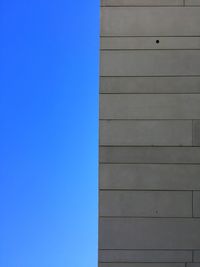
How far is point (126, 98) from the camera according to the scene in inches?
546

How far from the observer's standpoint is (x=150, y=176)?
13.5 m

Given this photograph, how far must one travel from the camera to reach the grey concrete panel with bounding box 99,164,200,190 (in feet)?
44.2

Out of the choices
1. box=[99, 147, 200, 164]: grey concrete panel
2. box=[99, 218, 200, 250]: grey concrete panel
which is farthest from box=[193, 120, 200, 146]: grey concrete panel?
box=[99, 218, 200, 250]: grey concrete panel

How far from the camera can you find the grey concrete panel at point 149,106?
Answer: 13.8m

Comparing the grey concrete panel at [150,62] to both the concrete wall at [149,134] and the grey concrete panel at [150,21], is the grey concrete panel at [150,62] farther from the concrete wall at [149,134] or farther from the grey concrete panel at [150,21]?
the grey concrete panel at [150,21]

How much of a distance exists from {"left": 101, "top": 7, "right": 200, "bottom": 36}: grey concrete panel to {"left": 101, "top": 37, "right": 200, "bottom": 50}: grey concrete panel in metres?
0.13

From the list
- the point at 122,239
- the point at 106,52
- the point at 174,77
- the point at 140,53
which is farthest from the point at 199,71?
the point at 122,239

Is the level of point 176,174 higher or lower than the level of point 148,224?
higher

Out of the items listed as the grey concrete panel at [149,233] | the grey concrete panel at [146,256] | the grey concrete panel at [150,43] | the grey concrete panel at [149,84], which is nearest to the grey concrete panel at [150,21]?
the grey concrete panel at [150,43]

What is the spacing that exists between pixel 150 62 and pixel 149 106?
1165 millimetres

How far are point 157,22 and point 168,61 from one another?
1095 mm

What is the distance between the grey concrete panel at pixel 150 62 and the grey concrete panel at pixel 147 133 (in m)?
1.30

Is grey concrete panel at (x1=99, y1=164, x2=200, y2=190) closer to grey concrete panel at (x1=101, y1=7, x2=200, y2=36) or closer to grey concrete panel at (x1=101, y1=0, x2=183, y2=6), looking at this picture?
grey concrete panel at (x1=101, y1=7, x2=200, y2=36)

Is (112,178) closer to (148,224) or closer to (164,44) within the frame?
(148,224)
